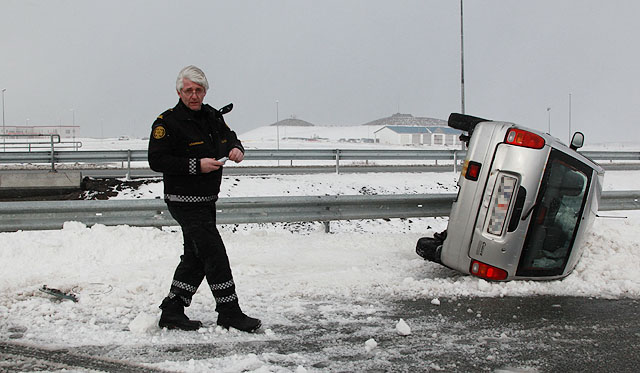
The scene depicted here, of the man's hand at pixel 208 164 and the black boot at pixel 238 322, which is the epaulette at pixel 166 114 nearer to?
the man's hand at pixel 208 164

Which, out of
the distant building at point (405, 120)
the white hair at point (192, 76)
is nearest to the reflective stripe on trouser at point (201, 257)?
the white hair at point (192, 76)

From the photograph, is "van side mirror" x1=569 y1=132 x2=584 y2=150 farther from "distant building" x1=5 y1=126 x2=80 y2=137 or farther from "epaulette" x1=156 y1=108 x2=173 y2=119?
"distant building" x1=5 y1=126 x2=80 y2=137

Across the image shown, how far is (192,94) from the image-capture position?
3770mm

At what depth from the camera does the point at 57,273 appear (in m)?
5.34

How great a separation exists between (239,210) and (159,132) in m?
3.58

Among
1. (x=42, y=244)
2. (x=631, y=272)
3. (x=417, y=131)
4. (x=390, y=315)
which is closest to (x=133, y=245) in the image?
(x=42, y=244)

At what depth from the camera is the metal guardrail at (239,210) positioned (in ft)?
21.5

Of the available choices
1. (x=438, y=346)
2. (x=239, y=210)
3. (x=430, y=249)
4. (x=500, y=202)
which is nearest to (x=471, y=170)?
(x=500, y=202)

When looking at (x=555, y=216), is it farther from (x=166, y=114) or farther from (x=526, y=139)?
(x=166, y=114)

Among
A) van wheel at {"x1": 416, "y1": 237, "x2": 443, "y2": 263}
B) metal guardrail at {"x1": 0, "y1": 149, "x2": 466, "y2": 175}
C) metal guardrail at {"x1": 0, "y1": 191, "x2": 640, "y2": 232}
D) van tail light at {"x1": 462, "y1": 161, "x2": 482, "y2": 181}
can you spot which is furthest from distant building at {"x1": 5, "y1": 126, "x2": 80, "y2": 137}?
van tail light at {"x1": 462, "y1": 161, "x2": 482, "y2": 181}

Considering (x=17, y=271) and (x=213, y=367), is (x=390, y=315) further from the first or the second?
(x=17, y=271)

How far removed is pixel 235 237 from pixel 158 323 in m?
3.37

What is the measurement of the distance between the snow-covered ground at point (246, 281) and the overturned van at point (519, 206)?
0.25m

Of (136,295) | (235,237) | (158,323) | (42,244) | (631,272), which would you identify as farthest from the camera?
(235,237)
